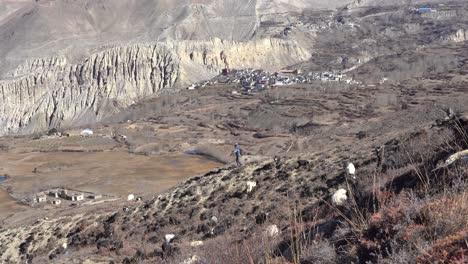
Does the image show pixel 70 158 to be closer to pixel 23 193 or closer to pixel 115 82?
pixel 23 193

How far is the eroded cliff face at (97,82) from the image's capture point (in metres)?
110

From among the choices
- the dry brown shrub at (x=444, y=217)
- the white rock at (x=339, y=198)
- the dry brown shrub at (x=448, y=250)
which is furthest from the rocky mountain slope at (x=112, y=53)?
the dry brown shrub at (x=448, y=250)

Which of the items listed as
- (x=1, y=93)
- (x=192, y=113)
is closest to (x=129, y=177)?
(x=192, y=113)

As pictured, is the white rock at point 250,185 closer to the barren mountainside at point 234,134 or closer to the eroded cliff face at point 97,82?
the barren mountainside at point 234,134

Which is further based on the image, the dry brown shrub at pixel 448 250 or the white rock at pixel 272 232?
the white rock at pixel 272 232

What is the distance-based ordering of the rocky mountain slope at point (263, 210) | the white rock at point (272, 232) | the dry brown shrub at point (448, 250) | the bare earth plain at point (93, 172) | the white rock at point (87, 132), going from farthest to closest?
the white rock at point (87, 132) < the bare earth plain at point (93, 172) < the white rock at point (272, 232) < the rocky mountain slope at point (263, 210) < the dry brown shrub at point (448, 250)

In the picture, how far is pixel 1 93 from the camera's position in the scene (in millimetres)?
111062

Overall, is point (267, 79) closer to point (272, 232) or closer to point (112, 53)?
point (112, 53)

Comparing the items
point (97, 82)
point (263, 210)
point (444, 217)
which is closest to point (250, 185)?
point (263, 210)

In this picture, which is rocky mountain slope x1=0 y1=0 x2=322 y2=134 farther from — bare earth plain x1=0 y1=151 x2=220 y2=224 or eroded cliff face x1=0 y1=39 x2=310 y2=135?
bare earth plain x1=0 y1=151 x2=220 y2=224

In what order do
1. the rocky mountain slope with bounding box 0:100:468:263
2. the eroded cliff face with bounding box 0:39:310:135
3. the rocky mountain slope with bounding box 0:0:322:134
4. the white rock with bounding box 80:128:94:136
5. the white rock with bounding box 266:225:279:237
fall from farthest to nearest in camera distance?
the rocky mountain slope with bounding box 0:0:322:134, the eroded cliff face with bounding box 0:39:310:135, the white rock with bounding box 80:128:94:136, the white rock with bounding box 266:225:279:237, the rocky mountain slope with bounding box 0:100:468:263

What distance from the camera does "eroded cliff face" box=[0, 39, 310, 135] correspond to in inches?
4318

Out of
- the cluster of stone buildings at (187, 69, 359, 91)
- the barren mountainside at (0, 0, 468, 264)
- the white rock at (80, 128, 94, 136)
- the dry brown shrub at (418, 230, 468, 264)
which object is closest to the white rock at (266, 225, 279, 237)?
the barren mountainside at (0, 0, 468, 264)

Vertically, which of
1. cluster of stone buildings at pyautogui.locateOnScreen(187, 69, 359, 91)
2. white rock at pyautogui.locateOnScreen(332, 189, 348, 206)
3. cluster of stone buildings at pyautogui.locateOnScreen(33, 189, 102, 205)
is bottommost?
cluster of stone buildings at pyautogui.locateOnScreen(187, 69, 359, 91)
